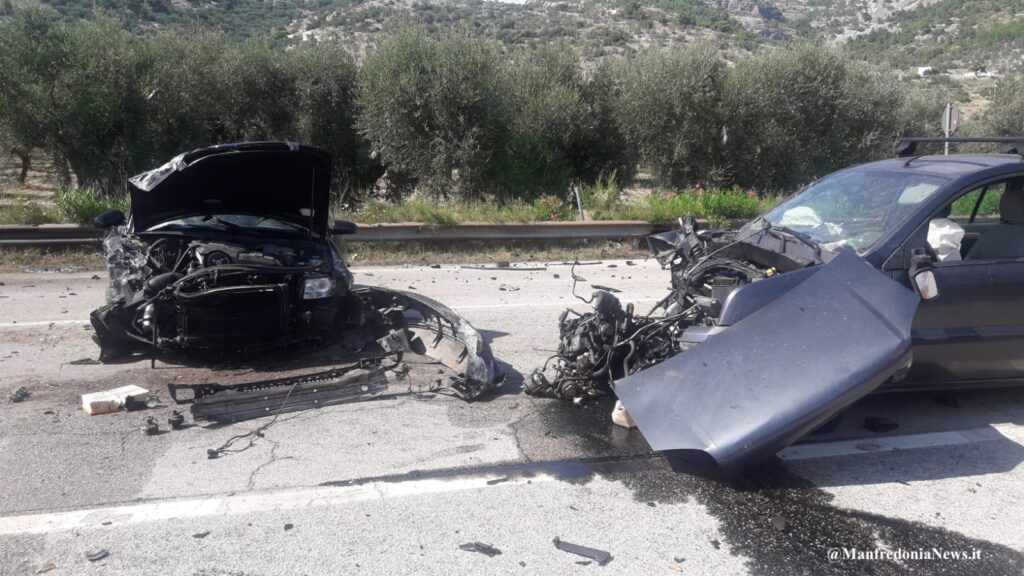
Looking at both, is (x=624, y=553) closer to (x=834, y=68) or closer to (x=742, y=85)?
(x=742, y=85)

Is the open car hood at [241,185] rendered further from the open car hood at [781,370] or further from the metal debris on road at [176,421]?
the open car hood at [781,370]

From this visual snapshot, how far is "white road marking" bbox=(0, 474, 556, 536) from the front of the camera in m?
3.51

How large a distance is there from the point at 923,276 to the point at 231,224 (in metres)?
5.61

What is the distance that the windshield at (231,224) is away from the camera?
6473mm

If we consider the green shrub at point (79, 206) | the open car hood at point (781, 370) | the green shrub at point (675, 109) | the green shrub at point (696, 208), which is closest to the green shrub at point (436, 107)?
the green shrub at point (675, 109)

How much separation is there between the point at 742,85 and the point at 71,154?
1722 centimetres

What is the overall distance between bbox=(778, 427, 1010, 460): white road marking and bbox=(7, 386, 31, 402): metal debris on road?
17.2 ft

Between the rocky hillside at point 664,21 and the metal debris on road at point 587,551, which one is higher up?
the rocky hillside at point 664,21

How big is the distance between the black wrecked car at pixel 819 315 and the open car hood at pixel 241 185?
2.78 metres

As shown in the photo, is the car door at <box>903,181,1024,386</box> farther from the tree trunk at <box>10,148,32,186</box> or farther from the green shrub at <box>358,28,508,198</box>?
the tree trunk at <box>10,148,32,186</box>

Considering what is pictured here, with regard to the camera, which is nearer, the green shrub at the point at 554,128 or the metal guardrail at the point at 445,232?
the metal guardrail at the point at 445,232

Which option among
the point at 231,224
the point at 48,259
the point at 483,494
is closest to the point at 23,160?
the point at 48,259

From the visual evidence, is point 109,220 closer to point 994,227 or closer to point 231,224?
point 231,224

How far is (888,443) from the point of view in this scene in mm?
4605
